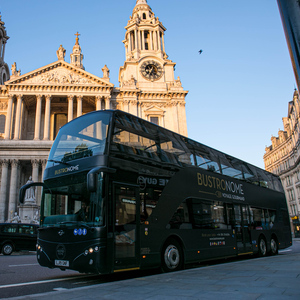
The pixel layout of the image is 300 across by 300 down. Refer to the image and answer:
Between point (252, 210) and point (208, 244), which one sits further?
point (252, 210)

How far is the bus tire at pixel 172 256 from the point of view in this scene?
7.95 m

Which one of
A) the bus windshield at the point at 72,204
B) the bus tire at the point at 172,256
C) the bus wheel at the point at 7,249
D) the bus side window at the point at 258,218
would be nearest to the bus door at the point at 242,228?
the bus side window at the point at 258,218

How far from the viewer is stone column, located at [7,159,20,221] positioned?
31.8m

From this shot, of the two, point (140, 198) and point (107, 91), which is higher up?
point (107, 91)

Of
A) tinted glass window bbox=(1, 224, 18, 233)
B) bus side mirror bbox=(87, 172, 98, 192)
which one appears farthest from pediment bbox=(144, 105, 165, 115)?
bus side mirror bbox=(87, 172, 98, 192)

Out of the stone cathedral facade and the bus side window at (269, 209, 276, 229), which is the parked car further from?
the stone cathedral facade

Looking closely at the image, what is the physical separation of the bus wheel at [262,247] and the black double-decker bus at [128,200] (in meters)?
2.46

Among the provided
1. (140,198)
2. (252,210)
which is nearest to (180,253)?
(140,198)

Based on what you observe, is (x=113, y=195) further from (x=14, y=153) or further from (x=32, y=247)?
(x=14, y=153)

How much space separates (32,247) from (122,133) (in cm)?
1215

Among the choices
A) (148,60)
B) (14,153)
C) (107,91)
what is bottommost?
(14,153)

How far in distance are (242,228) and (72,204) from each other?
7.16 metres

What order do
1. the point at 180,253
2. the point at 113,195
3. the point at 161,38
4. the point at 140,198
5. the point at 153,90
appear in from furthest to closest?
1. the point at 161,38
2. the point at 153,90
3. the point at 180,253
4. the point at 140,198
5. the point at 113,195

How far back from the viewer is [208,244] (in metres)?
9.50
